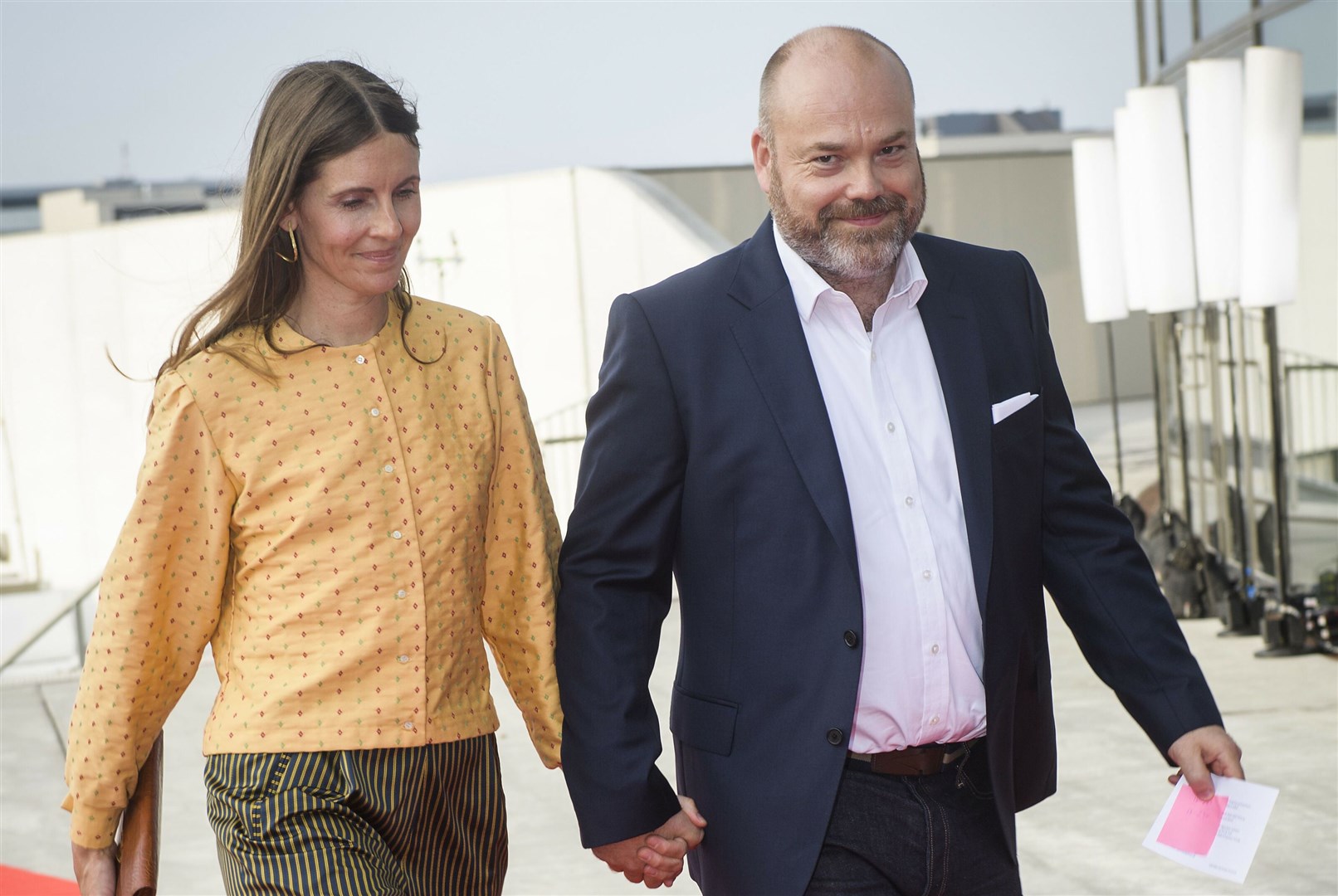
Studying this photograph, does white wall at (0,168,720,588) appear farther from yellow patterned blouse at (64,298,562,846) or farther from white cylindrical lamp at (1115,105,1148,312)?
yellow patterned blouse at (64,298,562,846)

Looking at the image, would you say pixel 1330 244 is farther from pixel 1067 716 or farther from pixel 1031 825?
pixel 1031 825

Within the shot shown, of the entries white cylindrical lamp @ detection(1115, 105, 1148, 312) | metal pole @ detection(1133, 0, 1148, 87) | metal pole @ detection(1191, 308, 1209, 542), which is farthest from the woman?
metal pole @ detection(1133, 0, 1148, 87)

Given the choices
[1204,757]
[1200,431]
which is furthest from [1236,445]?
[1204,757]

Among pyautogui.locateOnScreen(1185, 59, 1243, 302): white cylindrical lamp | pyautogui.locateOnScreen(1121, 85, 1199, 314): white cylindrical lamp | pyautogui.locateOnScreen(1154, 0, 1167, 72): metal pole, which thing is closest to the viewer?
pyautogui.locateOnScreen(1185, 59, 1243, 302): white cylindrical lamp

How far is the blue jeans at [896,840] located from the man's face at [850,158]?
718mm

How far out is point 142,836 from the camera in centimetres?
190

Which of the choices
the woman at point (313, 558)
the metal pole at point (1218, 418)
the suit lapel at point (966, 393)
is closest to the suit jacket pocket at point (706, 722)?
the woman at point (313, 558)

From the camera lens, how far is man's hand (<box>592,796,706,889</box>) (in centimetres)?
199

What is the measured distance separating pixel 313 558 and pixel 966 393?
94 cm

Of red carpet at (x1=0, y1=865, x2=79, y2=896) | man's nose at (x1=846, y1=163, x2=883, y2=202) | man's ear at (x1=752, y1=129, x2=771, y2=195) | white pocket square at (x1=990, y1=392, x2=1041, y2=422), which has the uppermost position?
man's ear at (x1=752, y1=129, x2=771, y2=195)

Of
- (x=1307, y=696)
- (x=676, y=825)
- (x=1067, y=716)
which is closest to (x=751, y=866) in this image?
(x=676, y=825)

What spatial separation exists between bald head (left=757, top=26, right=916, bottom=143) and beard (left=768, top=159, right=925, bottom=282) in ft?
0.40

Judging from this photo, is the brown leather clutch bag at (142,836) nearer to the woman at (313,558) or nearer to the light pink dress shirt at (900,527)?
the woman at (313,558)

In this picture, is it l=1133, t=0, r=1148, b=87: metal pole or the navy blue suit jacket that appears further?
l=1133, t=0, r=1148, b=87: metal pole
